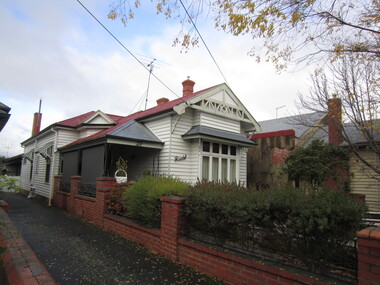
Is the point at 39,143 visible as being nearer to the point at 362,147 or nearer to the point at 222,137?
the point at 222,137

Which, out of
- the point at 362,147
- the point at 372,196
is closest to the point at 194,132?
the point at 362,147

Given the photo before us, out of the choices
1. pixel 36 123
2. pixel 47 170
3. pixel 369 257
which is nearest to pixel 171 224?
pixel 369 257

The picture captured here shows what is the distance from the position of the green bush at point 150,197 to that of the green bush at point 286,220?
1.10 metres

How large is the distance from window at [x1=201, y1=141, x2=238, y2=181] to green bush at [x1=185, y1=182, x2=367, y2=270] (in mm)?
6400

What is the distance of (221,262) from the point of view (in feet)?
13.1

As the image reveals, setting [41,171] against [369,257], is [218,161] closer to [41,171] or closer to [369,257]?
[369,257]

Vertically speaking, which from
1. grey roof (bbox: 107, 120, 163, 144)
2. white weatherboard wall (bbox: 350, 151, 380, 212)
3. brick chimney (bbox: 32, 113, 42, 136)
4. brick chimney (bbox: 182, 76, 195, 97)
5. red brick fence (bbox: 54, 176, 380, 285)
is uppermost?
brick chimney (bbox: 182, 76, 195, 97)

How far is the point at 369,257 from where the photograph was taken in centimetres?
260

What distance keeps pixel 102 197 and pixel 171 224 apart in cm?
369

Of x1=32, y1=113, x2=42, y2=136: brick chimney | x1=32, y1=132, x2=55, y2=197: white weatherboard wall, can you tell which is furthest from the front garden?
x1=32, y1=113, x2=42, y2=136: brick chimney

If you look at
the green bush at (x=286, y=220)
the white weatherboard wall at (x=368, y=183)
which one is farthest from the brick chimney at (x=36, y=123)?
the white weatherboard wall at (x=368, y=183)

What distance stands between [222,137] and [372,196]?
820 cm

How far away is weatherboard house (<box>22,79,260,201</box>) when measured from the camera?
1019 cm

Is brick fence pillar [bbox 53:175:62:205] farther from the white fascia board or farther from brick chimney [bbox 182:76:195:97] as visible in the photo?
brick chimney [bbox 182:76:195:97]
